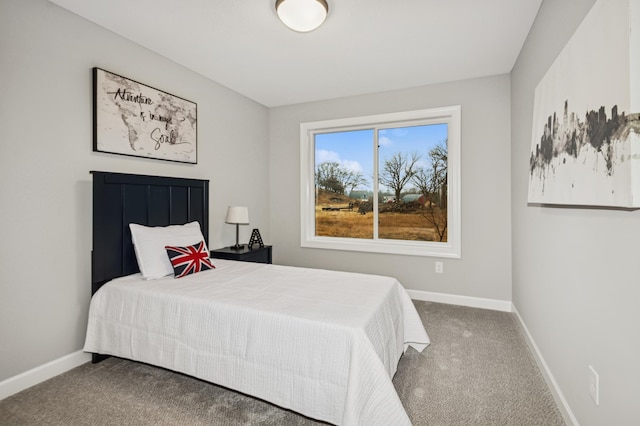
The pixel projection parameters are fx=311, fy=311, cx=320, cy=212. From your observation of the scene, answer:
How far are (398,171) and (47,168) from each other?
11.1 ft

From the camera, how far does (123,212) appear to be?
2439 millimetres

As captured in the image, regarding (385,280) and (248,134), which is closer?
(385,280)

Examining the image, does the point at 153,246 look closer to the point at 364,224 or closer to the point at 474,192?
the point at 364,224

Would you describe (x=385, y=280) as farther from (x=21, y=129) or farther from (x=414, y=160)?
(x=21, y=129)

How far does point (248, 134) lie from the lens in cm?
410

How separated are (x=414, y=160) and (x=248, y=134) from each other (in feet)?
7.09

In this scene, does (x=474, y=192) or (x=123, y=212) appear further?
(x=474, y=192)

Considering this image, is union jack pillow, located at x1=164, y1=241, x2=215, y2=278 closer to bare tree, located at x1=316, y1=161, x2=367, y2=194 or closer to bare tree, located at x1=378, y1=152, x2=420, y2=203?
bare tree, located at x1=316, y1=161, x2=367, y2=194

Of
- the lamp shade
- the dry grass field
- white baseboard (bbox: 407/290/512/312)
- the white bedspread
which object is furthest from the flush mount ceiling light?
white baseboard (bbox: 407/290/512/312)

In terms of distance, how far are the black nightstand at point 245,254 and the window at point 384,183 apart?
0.79 meters

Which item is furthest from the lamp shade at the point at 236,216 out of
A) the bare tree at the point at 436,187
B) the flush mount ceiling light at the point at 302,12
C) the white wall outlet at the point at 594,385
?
the white wall outlet at the point at 594,385

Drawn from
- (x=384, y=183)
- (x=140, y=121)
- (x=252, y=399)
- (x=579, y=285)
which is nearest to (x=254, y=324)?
(x=252, y=399)

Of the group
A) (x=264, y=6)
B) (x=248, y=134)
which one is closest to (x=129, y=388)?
(x=264, y=6)

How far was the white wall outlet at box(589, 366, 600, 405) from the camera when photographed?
1336 millimetres
